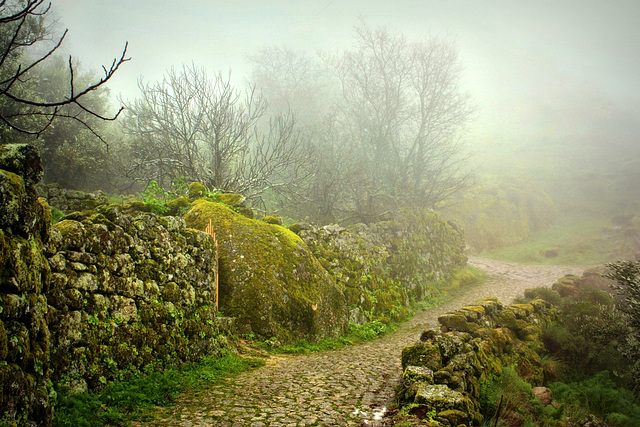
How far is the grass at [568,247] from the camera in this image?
23266 mm

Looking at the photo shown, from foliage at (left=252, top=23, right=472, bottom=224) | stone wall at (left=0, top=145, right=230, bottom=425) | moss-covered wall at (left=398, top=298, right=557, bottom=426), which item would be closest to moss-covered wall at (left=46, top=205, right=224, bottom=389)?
stone wall at (left=0, top=145, right=230, bottom=425)

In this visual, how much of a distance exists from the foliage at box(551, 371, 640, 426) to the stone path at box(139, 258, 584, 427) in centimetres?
297

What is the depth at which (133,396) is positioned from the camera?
3.95 meters

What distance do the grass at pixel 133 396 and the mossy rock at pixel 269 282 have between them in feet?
5.77

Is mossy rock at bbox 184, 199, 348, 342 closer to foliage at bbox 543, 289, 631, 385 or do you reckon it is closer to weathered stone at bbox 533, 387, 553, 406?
weathered stone at bbox 533, 387, 553, 406

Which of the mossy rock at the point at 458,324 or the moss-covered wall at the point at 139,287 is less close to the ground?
the moss-covered wall at the point at 139,287

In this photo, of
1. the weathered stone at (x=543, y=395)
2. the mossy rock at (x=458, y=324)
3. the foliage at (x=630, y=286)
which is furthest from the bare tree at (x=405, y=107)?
the weathered stone at (x=543, y=395)

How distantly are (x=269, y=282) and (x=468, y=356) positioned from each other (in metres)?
4.05

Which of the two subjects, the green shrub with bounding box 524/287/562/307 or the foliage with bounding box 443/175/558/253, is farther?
the foliage with bounding box 443/175/558/253

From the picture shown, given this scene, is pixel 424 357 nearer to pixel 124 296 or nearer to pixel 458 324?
pixel 458 324

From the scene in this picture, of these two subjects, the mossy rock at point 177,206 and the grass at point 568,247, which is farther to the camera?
the grass at point 568,247

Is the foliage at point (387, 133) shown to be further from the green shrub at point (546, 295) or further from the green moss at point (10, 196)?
the green moss at point (10, 196)

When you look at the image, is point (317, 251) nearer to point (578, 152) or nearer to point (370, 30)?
point (370, 30)

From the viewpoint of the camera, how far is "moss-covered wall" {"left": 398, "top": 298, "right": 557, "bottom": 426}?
4203mm
